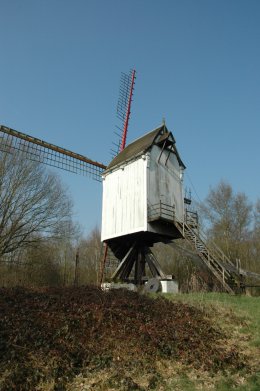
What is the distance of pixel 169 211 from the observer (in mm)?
19984

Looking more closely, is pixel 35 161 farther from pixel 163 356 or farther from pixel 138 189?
pixel 163 356

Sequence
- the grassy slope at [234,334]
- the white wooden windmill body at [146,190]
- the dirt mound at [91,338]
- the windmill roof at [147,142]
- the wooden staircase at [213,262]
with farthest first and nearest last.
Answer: the windmill roof at [147,142], the white wooden windmill body at [146,190], the wooden staircase at [213,262], the dirt mound at [91,338], the grassy slope at [234,334]

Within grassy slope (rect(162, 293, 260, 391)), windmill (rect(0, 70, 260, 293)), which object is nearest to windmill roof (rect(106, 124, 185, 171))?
windmill (rect(0, 70, 260, 293))

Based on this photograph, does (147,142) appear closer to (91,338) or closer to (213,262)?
(213,262)

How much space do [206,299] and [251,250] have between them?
57.8ft

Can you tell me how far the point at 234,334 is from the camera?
32.0ft

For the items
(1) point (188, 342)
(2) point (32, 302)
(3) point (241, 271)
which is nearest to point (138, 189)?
(3) point (241, 271)

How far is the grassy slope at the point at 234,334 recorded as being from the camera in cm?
664

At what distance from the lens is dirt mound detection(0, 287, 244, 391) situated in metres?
6.99

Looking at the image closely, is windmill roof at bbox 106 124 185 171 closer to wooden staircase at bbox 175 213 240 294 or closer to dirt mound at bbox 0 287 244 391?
wooden staircase at bbox 175 213 240 294

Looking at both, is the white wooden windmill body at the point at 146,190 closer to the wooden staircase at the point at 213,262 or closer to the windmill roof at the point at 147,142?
the windmill roof at the point at 147,142

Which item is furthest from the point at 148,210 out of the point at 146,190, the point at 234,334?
the point at 234,334

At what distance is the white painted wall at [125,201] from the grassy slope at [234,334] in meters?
6.43

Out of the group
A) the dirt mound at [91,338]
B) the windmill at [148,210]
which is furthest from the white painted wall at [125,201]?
the dirt mound at [91,338]
